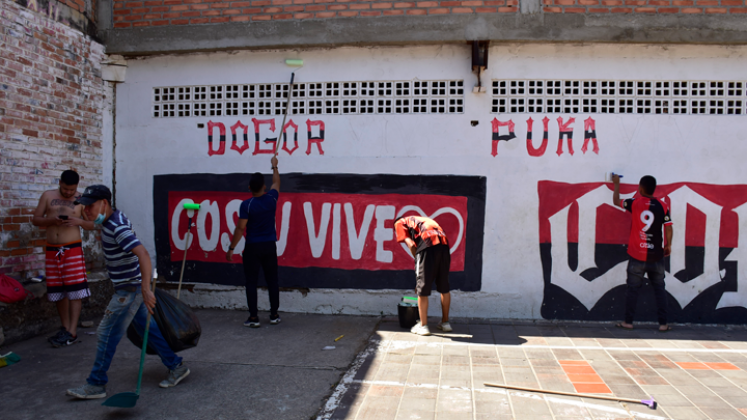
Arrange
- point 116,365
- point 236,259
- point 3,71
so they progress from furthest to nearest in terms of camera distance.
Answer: point 236,259
point 3,71
point 116,365

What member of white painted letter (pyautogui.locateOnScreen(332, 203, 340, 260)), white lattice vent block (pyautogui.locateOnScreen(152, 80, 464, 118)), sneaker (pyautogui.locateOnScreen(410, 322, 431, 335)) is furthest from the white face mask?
sneaker (pyautogui.locateOnScreen(410, 322, 431, 335))

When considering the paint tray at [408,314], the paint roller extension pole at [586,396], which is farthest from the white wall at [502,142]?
the paint roller extension pole at [586,396]

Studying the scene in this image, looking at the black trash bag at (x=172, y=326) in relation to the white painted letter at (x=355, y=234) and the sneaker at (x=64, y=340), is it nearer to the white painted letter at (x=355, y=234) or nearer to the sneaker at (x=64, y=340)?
the sneaker at (x=64, y=340)

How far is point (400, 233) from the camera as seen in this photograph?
5.61m

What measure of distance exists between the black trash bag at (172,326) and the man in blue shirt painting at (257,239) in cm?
178

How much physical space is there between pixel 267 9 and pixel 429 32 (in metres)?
2.30

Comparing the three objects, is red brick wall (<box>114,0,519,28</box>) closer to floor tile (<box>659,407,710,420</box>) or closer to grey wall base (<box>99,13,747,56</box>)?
grey wall base (<box>99,13,747,56</box>)

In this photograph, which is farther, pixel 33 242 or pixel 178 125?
pixel 178 125

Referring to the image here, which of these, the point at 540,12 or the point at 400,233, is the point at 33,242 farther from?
the point at 540,12

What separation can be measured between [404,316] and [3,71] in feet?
18.0

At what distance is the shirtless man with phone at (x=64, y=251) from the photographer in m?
5.22

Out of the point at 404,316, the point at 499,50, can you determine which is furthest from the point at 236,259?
the point at 499,50

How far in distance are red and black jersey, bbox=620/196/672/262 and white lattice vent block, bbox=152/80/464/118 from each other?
1928 millimetres

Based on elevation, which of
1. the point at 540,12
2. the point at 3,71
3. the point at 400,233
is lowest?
the point at 400,233
